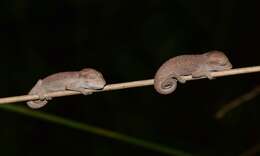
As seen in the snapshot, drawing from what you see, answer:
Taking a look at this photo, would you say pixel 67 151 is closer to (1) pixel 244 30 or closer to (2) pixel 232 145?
(2) pixel 232 145

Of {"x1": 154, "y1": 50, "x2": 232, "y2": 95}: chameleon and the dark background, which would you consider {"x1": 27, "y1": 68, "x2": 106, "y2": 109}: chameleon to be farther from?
the dark background

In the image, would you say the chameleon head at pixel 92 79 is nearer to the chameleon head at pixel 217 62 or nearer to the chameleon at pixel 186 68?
the chameleon at pixel 186 68

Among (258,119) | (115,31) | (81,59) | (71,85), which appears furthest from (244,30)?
(71,85)

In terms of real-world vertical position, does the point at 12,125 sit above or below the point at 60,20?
below

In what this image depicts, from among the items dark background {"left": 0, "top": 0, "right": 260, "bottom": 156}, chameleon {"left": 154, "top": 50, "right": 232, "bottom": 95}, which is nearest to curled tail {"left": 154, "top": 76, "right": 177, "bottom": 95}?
chameleon {"left": 154, "top": 50, "right": 232, "bottom": 95}

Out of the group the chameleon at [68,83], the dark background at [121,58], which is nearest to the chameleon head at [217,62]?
the chameleon at [68,83]

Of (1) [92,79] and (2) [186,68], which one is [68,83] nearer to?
(1) [92,79]

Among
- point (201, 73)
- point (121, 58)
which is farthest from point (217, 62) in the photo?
point (121, 58)
